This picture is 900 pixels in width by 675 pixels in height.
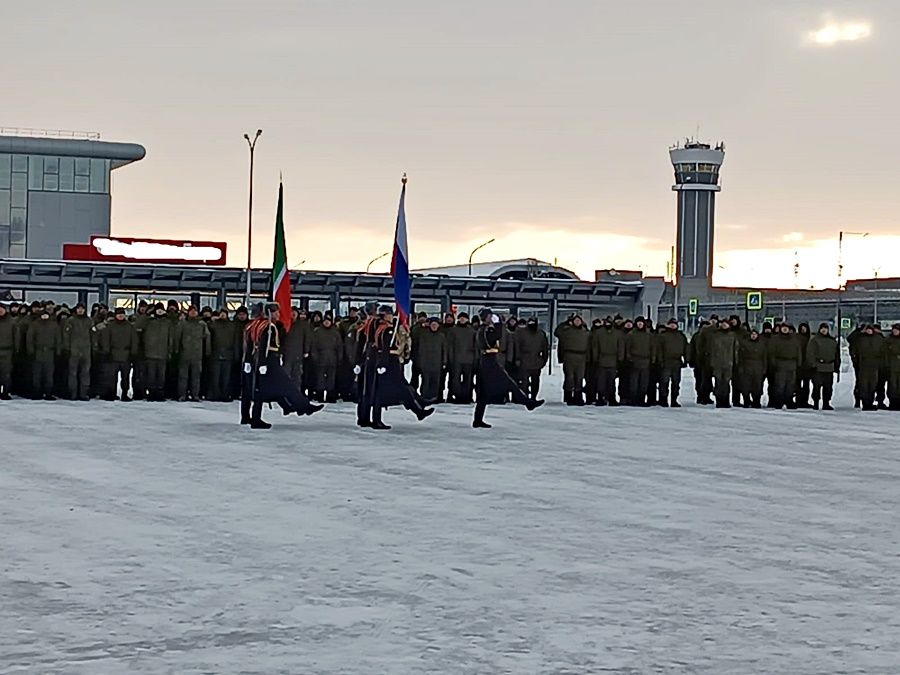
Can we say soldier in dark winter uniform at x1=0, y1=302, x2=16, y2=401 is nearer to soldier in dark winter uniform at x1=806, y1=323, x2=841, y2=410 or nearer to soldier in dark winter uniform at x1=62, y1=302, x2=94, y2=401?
soldier in dark winter uniform at x1=62, y1=302, x2=94, y2=401

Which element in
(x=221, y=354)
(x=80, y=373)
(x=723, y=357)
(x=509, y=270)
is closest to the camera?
(x=80, y=373)

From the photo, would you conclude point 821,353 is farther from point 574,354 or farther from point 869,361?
point 574,354

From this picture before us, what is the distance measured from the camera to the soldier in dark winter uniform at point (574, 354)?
26656 millimetres

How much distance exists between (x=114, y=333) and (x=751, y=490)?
14.8 metres

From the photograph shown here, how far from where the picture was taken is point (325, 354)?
84.6 ft

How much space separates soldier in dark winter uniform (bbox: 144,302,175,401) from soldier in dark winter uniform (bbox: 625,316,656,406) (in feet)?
26.4

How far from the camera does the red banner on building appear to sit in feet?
209

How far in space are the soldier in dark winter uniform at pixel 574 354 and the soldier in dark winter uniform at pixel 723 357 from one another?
227 cm

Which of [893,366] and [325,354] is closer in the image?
[325,354]

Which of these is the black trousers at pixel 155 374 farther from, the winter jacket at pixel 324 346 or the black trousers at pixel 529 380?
the black trousers at pixel 529 380

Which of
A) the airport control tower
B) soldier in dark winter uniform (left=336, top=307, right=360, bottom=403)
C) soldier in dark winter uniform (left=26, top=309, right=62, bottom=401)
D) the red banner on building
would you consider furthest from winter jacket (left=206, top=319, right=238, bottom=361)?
the airport control tower

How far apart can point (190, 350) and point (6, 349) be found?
3.01 meters

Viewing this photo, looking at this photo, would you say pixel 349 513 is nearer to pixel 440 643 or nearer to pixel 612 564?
pixel 612 564

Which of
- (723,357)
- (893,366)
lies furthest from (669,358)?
(893,366)
